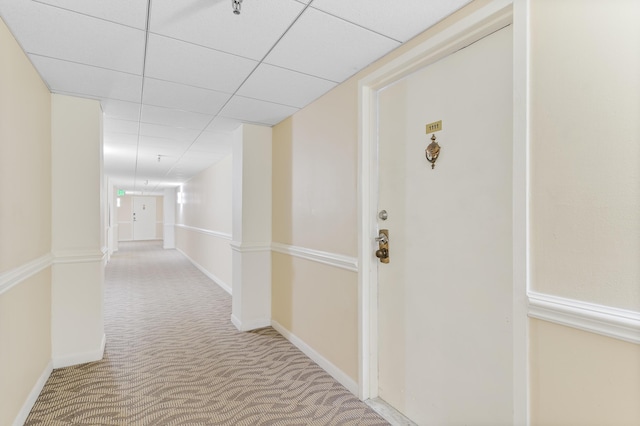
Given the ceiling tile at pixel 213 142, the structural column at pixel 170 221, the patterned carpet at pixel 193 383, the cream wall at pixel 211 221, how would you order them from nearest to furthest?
the patterned carpet at pixel 193 383 < the ceiling tile at pixel 213 142 < the cream wall at pixel 211 221 < the structural column at pixel 170 221

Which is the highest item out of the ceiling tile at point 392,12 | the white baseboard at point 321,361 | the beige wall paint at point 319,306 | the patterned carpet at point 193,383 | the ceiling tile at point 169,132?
the ceiling tile at point 392,12

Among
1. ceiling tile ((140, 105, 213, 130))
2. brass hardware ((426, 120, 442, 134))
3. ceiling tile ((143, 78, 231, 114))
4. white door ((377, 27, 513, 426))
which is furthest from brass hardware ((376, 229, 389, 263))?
A: ceiling tile ((140, 105, 213, 130))

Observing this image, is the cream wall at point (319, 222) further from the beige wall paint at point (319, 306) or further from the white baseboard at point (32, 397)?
the white baseboard at point (32, 397)

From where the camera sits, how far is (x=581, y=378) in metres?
1.20

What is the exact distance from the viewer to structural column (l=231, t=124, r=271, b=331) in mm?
3662

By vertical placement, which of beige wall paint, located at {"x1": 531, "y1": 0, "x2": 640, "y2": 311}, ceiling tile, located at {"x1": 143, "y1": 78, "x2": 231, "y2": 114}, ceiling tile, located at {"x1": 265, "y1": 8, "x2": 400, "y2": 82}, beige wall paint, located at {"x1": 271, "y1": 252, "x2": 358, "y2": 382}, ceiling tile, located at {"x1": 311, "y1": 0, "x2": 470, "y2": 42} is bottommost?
beige wall paint, located at {"x1": 271, "y1": 252, "x2": 358, "y2": 382}

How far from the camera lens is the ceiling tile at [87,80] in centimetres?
222

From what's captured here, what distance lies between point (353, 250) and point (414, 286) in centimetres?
58

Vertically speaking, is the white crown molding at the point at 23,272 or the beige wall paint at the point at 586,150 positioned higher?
the beige wall paint at the point at 586,150

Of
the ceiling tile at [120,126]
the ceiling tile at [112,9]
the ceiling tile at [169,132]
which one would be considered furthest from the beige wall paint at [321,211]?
the ceiling tile at [120,126]

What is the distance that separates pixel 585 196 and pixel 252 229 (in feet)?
10.2

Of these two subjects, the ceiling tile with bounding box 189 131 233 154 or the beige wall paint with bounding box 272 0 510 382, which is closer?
the beige wall paint with bounding box 272 0 510 382

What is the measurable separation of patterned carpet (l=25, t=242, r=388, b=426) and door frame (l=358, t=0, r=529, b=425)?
0.42 metres

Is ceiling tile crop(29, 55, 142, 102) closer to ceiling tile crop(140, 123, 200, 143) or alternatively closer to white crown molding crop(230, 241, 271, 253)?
ceiling tile crop(140, 123, 200, 143)
